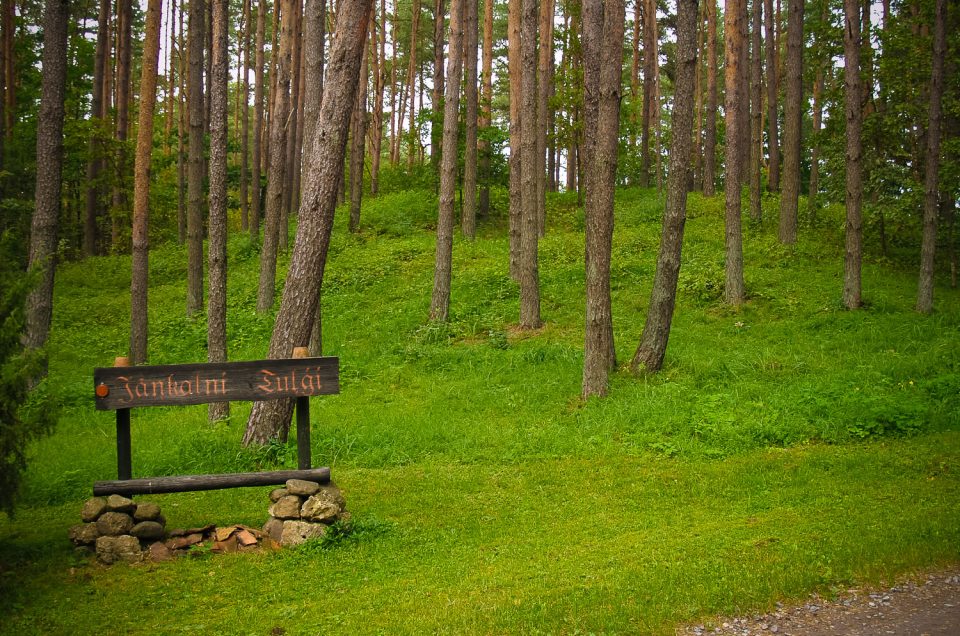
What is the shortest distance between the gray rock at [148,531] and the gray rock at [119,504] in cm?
19

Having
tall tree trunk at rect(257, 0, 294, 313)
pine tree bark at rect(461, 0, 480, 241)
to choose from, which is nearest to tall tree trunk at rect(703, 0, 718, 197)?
pine tree bark at rect(461, 0, 480, 241)

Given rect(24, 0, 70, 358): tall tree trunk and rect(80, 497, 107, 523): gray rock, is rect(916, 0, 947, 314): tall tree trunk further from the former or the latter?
rect(24, 0, 70, 358): tall tree trunk

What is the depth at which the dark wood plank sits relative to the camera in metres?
6.98

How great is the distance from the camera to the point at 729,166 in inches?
669

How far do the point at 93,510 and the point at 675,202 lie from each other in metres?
9.84

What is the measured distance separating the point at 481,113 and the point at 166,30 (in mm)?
20819

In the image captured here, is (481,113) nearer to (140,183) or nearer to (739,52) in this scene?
(739,52)

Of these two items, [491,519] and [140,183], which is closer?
[491,519]

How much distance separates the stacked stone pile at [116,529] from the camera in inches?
265

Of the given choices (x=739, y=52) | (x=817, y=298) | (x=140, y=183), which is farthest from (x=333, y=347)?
(x=739, y=52)

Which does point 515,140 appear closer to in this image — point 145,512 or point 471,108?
point 471,108

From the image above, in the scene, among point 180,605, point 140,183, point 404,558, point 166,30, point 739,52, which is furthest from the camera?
point 166,30

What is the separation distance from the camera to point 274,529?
7211 mm

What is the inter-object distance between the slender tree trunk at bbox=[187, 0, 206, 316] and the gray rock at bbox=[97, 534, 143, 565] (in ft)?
41.6
